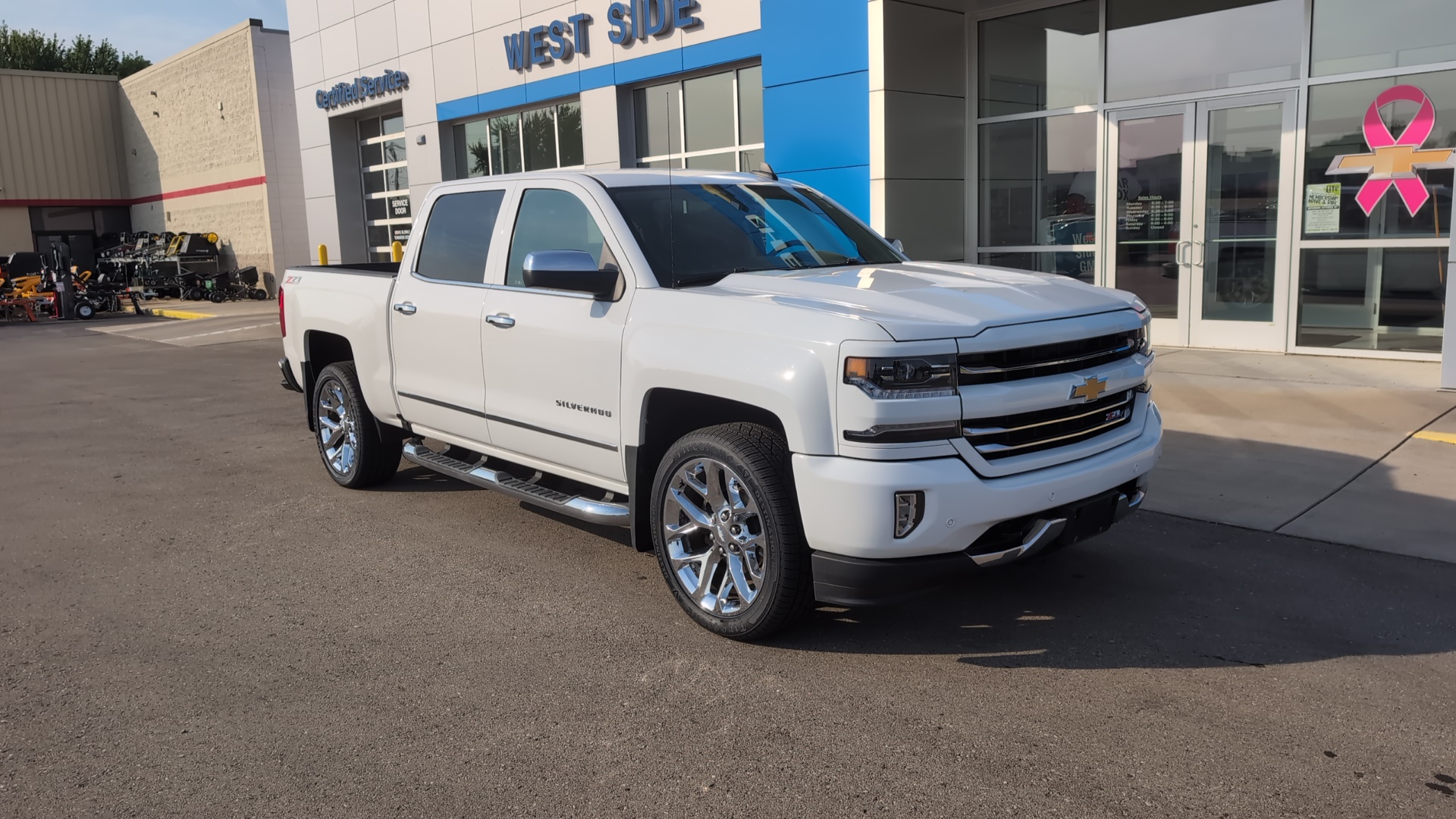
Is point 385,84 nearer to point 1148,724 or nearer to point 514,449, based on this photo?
point 514,449

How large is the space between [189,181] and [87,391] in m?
25.9

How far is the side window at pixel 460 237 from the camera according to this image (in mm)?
5875

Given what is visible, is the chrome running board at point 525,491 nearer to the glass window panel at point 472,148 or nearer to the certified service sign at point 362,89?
the glass window panel at point 472,148

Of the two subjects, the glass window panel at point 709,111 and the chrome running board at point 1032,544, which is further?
the glass window panel at point 709,111

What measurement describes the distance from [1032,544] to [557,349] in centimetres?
237

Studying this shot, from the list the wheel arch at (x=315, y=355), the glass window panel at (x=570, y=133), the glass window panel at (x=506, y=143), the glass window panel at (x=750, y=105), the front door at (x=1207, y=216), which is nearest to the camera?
the wheel arch at (x=315, y=355)

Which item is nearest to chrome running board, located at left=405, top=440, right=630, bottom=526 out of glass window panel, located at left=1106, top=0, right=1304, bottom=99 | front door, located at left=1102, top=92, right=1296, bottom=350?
front door, located at left=1102, top=92, right=1296, bottom=350

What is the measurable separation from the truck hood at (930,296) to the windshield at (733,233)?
0.19m

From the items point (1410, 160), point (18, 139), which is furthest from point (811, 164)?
point (18, 139)

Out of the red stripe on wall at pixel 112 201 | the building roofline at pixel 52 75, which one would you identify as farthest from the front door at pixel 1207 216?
the building roofline at pixel 52 75

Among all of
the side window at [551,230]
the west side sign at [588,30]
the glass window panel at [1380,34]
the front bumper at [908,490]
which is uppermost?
the west side sign at [588,30]

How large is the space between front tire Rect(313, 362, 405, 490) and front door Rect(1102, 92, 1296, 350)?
873 centimetres

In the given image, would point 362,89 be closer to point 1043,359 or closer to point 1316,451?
point 1316,451

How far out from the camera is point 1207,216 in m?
11.6
